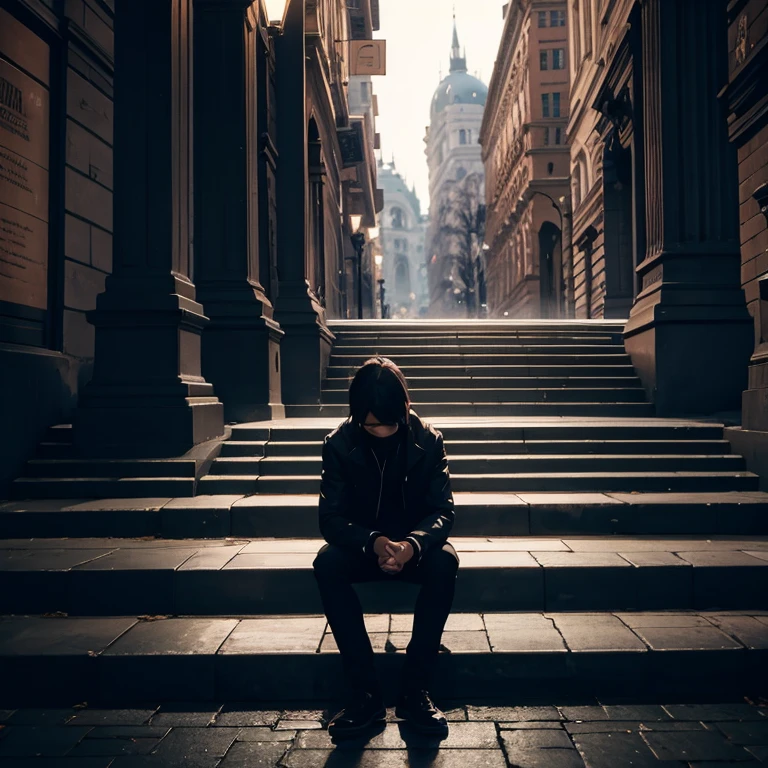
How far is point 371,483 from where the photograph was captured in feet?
11.9

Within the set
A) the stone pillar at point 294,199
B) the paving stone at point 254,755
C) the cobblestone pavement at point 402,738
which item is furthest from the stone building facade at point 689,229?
the paving stone at point 254,755

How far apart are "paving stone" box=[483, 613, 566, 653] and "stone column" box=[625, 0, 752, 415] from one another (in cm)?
518

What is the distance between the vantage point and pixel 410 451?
3625 millimetres

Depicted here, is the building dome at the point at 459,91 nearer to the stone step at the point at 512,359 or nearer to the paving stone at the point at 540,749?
the stone step at the point at 512,359

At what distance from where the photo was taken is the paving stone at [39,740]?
3000 mm

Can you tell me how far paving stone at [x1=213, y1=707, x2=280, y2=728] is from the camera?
3336 mm

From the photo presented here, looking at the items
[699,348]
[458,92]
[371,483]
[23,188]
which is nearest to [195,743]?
[371,483]

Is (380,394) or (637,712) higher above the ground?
(380,394)

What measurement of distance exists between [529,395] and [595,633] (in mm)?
5510

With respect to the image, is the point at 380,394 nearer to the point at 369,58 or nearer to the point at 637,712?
the point at 637,712

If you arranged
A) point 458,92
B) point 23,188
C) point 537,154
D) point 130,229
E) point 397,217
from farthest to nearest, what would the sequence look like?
1. point 397,217
2. point 458,92
3. point 537,154
4. point 23,188
5. point 130,229

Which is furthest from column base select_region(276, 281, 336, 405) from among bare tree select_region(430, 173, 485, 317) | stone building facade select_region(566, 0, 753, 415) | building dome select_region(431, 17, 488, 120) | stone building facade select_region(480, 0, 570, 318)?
building dome select_region(431, 17, 488, 120)

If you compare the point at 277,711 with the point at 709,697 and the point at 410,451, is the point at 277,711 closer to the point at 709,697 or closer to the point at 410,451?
the point at 410,451

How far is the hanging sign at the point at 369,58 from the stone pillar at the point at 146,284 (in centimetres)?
1622
